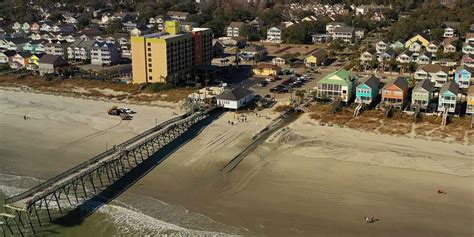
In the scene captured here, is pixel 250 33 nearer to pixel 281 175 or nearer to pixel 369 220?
pixel 281 175

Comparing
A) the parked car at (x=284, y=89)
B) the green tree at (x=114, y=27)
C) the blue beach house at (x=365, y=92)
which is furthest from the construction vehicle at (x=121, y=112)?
the green tree at (x=114, y=27)

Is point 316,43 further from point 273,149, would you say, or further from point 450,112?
point 273,149

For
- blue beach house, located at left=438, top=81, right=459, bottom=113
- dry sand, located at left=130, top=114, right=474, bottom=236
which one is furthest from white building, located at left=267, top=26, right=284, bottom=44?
dry sand, located at left=130, top=114, right=474, bottom=236

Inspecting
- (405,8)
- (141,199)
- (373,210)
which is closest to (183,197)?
(141,199)

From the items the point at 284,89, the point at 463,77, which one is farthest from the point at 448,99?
the point at 284,89

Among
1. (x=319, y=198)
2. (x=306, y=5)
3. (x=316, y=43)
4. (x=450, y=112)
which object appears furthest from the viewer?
(x=306, y=5)

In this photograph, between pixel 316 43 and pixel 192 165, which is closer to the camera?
pixel 192 165

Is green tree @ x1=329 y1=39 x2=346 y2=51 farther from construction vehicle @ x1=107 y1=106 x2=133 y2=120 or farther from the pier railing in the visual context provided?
construction vehicle @ x1=107 y1=106 x2=133 y2=120
